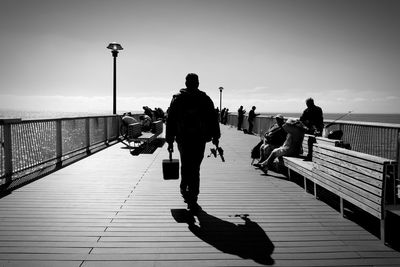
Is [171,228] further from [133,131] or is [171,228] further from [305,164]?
[133,131]

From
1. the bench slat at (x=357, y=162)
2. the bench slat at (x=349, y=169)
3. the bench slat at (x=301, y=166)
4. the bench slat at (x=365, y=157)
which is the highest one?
the bench slat at (x=365, y=157)

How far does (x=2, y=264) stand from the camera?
10.6ft

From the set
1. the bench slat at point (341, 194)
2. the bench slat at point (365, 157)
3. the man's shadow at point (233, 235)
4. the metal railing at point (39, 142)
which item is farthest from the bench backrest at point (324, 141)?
A: the metal railing at point (39, 142)

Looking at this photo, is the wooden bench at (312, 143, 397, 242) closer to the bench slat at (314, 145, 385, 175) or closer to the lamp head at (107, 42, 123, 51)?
the bench slat at (314, 145, 385, 175)

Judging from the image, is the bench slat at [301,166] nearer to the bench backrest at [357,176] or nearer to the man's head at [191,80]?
the bench backrest at [357,176]

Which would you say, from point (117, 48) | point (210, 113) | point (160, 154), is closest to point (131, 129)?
point (160, 154)

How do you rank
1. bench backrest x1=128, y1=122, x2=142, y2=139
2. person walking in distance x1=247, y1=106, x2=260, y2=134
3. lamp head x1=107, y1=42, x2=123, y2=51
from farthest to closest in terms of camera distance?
person walking in distance x1=247, y1=106, x2=260, y2=134
lamp head x1=107, y1=42, x2=123, y2=51
bench backrest x1=128, y1=122, x2=142, y2=139

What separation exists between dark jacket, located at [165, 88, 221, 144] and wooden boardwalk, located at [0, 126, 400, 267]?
3.88 ft

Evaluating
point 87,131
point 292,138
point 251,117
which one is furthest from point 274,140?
point 251,117

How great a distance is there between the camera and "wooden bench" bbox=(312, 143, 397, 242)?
142 inches

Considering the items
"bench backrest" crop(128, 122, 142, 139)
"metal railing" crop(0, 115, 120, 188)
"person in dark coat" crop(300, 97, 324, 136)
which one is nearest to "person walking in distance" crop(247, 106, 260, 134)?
"bench backrest" crop(128, 122, 142, 139)

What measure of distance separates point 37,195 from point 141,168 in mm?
3210

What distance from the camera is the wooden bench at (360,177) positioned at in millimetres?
3617

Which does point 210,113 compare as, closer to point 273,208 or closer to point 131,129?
point 273,208
